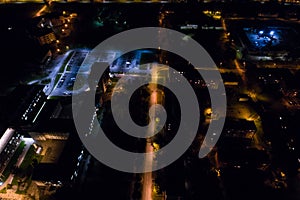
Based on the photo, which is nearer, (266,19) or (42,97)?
(42,97)

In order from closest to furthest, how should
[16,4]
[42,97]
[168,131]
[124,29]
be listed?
1. [168,131]
2. [42,97]
3. [124,29]
4. [16,4]

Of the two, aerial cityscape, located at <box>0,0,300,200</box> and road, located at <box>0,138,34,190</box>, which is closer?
aerial cityscape, located at <box>0,0,300,200</box>

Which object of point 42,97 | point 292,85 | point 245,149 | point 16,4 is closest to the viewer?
point 245,149

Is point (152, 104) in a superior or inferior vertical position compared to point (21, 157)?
superior

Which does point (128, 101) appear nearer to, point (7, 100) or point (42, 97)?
point (42, 97)

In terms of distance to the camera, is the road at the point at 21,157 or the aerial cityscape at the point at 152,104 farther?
the road at the point at 21,157

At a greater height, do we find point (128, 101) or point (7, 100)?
point (7, 100)

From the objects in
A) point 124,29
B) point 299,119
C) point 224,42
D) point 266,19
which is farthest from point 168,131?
point 266,19

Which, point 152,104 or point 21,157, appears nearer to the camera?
point 21,157
